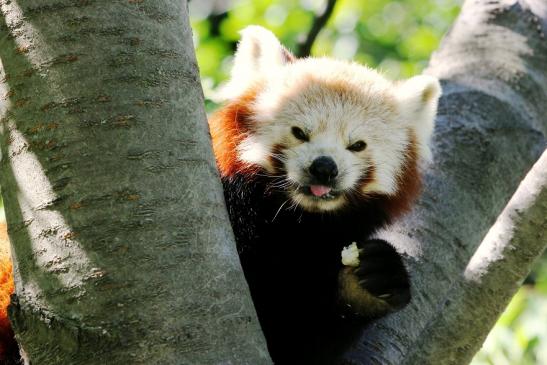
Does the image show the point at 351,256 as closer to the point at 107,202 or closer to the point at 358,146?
the point at 358,146

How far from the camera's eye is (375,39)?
26.4ft

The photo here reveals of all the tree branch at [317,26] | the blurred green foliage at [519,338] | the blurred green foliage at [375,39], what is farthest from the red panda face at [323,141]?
the tree branch at [317,26]

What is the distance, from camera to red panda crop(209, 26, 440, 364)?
2920 mm

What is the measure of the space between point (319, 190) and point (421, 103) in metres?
0.78

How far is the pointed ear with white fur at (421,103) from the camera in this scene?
3379 mm

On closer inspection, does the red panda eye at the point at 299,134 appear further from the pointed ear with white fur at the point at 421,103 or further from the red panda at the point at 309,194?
the pointed ear with white fur at the point at 421,103

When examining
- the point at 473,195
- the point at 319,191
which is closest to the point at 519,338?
the point at 473,195

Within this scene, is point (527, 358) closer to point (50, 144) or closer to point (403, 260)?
point (403, 260)

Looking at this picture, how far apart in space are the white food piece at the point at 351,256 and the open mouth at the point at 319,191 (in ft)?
0.77

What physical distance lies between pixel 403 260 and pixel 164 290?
154 cm

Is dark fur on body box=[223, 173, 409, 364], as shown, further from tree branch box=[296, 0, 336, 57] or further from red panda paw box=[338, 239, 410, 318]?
tree branch box=[296, 0, 336, 57]

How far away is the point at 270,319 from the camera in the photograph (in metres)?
3.03

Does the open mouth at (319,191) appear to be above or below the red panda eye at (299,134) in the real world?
below

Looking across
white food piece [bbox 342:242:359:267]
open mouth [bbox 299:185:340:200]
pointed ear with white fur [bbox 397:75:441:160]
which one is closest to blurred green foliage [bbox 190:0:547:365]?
pointed ear with white fur [bbox 397:75:441:160]
